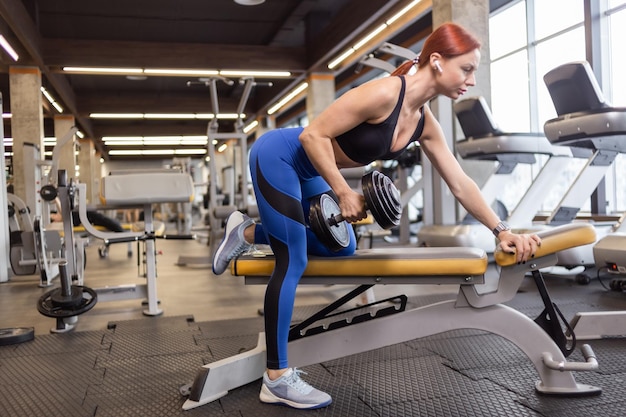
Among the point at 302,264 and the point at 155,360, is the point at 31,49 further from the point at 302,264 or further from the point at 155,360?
the point at 302,264

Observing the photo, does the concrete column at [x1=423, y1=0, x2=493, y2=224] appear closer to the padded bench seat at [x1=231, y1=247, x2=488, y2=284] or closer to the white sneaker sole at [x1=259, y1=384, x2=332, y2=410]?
the padded bench seat at [x1=231, y1=247, x2=488, y2=284]

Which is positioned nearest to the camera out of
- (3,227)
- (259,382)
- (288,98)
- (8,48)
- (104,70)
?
(259,382)

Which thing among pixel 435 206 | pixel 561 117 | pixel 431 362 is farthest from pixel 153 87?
pixel 431 362

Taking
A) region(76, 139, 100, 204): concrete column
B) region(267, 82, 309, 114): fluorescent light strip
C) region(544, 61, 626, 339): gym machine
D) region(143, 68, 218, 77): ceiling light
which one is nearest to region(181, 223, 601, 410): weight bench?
region(544, 61, 626, 339): gym machine

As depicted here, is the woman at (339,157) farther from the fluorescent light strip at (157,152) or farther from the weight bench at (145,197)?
the fluorescent light strip at (157,152)

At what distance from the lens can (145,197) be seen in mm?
3277

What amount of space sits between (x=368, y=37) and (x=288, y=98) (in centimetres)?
443

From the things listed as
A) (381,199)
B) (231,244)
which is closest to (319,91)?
(231,244)

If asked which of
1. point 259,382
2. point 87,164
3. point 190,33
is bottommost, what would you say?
point 259,382

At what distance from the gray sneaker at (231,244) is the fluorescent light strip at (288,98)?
9357mm

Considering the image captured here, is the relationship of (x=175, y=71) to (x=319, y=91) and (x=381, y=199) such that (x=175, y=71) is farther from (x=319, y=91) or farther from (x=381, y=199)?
(x=381, y=199)

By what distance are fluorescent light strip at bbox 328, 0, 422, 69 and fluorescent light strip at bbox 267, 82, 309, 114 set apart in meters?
1.20

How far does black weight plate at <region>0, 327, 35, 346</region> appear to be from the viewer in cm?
279

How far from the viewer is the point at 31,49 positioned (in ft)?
28.7
